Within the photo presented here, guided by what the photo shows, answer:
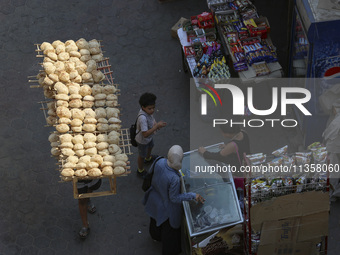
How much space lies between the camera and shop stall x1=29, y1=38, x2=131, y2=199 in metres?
6.15

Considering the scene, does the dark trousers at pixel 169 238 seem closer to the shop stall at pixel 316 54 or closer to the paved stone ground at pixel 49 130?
the paved stone ground at pixel 49 130

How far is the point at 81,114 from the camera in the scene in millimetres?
6512

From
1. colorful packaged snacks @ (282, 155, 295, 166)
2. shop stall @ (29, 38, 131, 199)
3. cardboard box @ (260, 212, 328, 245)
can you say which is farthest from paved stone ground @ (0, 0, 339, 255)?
colorful packaged snacks @ (282, 155, 295, 166)

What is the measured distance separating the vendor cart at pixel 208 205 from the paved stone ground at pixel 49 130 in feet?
3.88

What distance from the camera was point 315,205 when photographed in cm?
559

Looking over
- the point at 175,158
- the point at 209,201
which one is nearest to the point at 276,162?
the point at 209,201

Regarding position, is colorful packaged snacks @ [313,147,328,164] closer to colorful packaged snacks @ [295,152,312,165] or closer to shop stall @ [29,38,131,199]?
colorful packaged snacks @ [295,152,312,165]

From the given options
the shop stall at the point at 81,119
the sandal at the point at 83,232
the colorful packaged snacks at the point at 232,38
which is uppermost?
the colorful packaged snacks at the point at 232,38

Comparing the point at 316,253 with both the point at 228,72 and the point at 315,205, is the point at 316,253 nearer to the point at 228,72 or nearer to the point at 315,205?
the point at 315,205

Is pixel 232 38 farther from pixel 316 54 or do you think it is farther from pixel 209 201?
pixel 209 201

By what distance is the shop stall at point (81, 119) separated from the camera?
6148mm

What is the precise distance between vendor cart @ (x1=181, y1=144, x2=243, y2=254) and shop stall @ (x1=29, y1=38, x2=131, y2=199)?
2.95 ft

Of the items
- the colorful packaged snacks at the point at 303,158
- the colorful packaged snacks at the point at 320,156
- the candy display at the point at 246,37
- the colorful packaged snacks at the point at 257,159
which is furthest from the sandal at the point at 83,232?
the candy display at the point at 246,37

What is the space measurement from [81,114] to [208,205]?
2079mm
